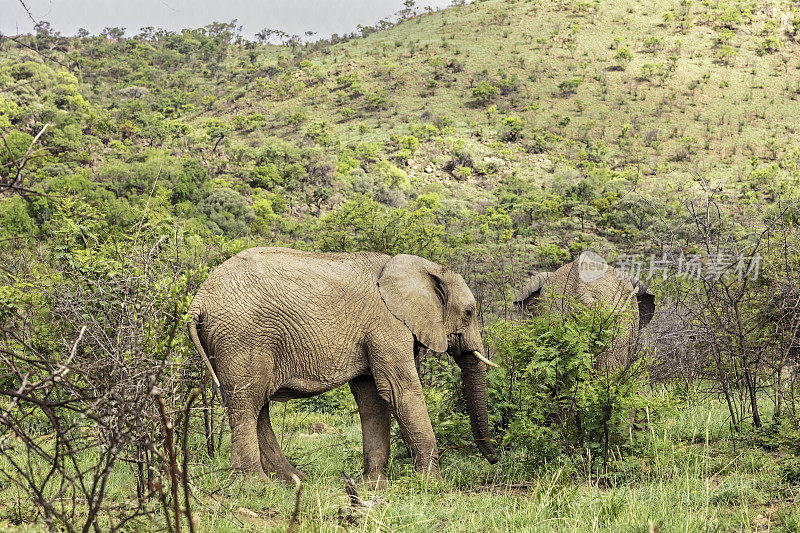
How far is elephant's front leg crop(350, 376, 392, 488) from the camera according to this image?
6586 millimetres

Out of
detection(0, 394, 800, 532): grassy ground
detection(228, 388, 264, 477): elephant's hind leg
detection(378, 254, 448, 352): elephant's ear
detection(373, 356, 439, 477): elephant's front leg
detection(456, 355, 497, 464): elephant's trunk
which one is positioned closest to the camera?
detection(0, 394, 800, 532): grassy ground

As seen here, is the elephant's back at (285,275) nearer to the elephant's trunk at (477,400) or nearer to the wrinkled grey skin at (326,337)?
the wrinkled grey skin at (326,337)

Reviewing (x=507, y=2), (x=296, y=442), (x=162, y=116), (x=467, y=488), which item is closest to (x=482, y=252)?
(x=296, y=442)

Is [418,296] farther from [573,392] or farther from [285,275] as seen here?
[573,392]

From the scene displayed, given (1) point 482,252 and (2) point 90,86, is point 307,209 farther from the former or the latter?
(2) point 90,86

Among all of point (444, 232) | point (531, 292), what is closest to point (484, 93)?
point (444, 232)

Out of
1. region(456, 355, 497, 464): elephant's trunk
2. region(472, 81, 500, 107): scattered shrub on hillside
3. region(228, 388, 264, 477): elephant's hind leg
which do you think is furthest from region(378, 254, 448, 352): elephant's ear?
region(472, 81, 500, 107): scattered shrub on hillside

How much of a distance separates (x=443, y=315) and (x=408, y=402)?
993 mm

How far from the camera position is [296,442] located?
27.8 feet

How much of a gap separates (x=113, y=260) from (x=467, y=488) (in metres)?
3.97

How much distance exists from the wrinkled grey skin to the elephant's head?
1 cm

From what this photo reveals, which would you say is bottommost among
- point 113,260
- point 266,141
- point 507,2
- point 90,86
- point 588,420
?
point 588,420

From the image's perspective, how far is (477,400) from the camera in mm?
6934

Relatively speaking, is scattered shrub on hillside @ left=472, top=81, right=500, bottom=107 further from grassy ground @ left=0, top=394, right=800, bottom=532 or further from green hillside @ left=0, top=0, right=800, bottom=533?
grassy ground @ left=0, top=394, right=800, bottom=532
